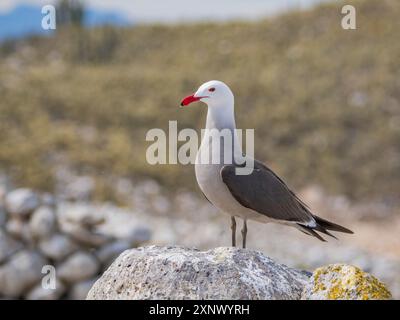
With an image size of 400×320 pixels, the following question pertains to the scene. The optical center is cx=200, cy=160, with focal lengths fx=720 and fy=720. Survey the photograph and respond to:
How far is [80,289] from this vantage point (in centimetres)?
1076

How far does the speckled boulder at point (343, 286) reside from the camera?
436cm

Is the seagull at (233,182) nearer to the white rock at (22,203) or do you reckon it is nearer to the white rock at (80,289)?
the white rock at (80,289)

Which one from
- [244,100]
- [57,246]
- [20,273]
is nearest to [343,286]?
[57,246]

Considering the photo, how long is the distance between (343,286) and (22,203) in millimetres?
7569

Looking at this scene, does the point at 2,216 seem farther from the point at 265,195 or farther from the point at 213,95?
the point at 213,95

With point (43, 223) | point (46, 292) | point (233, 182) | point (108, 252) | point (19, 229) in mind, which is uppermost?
point (233, 182)

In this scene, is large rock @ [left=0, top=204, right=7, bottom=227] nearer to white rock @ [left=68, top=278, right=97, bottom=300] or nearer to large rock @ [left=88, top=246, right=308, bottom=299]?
white rock @ [left=68, top=278, right=97, bottom=300]

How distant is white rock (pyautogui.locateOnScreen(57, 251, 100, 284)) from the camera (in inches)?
426

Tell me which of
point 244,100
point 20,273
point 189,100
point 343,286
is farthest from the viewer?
point 244,100

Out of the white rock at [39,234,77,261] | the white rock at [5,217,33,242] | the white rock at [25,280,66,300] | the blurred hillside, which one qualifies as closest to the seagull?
the white rock at [39,234,77,261]

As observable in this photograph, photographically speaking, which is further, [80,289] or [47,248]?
[47,248]

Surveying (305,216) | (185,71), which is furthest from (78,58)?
(305,216)

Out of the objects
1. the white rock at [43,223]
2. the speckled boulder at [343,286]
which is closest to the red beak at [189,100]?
the speckled boulder at [343,286]

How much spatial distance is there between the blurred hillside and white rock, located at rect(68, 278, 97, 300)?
590cm
